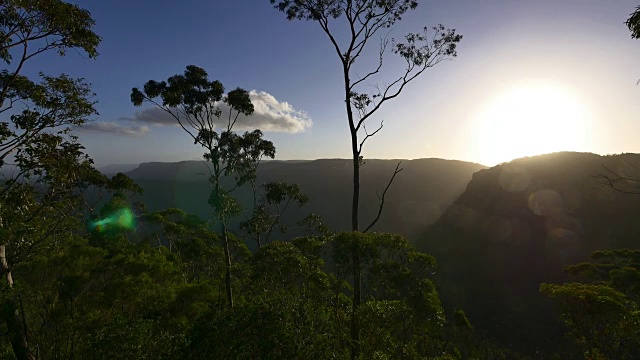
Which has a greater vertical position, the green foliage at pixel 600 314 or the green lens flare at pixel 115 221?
the green lens flare at pixel 115 221

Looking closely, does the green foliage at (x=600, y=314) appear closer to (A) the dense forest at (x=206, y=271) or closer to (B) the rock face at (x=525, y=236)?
(A) the dense forest at (x=206, y=271)

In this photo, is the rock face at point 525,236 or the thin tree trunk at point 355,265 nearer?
the thin tree trunk at point 355,265

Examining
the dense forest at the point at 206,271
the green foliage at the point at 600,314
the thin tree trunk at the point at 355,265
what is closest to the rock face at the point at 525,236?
the dense forest at the point at 206,271

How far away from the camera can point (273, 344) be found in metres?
6.86

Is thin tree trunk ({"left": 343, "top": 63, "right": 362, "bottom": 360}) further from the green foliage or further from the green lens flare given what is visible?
the green lens flare

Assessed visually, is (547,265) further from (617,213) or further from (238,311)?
(238,311)

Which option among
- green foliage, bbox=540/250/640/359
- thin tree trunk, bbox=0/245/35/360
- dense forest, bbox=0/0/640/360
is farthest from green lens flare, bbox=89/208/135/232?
green foliage, bbox=540/250/640/359

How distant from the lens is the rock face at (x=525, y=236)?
6919 cm

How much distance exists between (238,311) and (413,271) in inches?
A: 311

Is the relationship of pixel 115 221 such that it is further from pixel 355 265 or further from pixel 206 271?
pixel 355 265

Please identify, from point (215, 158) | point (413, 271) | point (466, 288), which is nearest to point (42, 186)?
point (215, 158)

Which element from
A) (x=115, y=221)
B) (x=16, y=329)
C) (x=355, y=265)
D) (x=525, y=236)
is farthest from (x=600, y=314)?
(x=525, y=236)

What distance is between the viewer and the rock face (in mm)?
69188

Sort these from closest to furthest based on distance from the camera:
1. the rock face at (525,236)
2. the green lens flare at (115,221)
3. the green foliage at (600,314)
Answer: the green foliage at (600,314) → the green lens flare at (115,221) → the rock face at (525,236)
